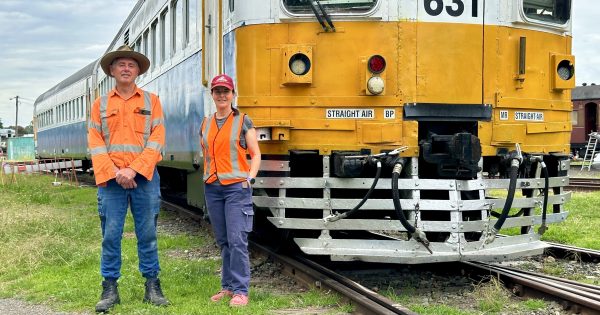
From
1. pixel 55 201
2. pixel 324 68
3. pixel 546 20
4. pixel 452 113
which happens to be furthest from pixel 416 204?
pixel 55 201

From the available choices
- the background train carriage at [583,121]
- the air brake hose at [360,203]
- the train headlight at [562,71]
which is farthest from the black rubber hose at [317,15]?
the background train carriage at [583,121]

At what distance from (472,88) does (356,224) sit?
63.8 inches

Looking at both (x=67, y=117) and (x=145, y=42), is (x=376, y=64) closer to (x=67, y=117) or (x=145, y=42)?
(x=145, y=42)

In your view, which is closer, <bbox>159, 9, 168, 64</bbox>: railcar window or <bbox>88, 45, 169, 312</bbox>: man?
<bbox>88, 45, 169, 312</bbox>: man

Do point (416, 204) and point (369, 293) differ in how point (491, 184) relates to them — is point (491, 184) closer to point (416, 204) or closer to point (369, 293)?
point (416, 204)

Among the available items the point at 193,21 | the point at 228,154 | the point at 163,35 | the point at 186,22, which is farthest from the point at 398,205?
the point at 163,35

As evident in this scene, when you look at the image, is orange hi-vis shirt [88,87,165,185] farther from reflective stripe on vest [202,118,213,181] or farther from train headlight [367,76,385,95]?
train headlight [367,76,385,95]

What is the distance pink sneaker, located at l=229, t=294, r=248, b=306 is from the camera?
18.4ft

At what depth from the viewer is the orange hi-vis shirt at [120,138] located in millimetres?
5500

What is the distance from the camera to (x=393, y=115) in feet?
20.6

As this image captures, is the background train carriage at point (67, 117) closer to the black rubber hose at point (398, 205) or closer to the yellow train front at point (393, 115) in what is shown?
the yellow train front at point (393, 115)

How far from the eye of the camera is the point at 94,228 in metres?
10.7

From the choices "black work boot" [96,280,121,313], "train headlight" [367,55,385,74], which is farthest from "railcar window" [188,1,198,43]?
"black work boot" [96,280,121,313]

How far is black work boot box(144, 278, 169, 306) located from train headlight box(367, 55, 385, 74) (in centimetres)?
254
